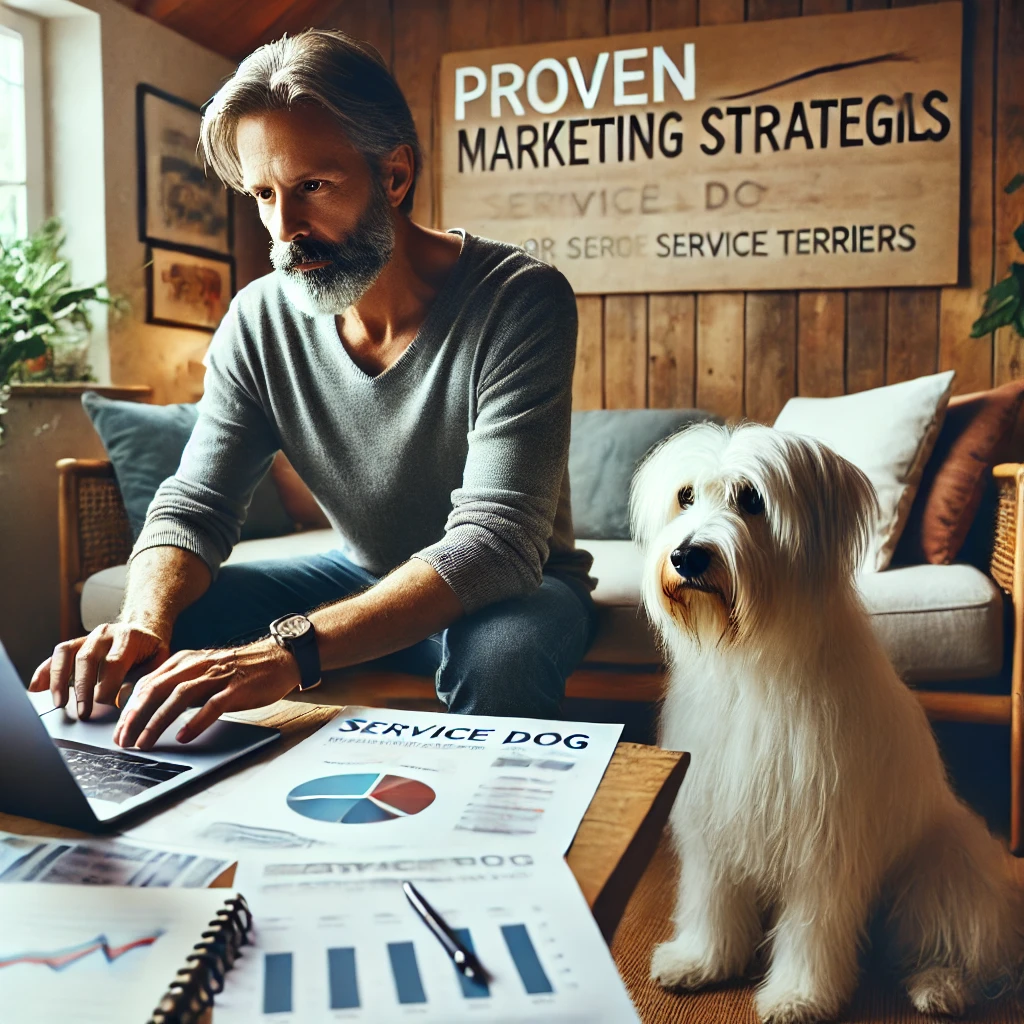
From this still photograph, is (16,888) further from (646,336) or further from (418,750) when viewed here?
(646,336)

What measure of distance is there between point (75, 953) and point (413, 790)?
0.83 feet

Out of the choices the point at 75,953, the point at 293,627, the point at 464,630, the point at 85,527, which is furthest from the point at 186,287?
the point at 75,953

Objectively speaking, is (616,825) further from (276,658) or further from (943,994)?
(943,994)

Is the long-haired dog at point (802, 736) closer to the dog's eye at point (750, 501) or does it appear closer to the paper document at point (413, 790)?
the dog's eye at point (750, 501)

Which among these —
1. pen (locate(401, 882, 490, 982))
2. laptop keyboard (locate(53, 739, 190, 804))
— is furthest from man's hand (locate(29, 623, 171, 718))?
pen (locate(401, 882, 490, 982))

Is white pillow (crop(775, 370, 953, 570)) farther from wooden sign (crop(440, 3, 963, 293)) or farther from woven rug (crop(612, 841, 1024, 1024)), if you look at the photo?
woven rug (crop(612, 841, 1024, 1024))

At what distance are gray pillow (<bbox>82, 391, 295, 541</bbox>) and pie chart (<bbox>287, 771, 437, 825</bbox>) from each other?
1.63 meters

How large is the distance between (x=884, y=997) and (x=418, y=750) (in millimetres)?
948

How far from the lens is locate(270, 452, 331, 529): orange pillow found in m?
2.73

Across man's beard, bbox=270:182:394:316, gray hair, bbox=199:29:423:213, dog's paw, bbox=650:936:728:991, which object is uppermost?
gray hair, bbox=199:29:423:213

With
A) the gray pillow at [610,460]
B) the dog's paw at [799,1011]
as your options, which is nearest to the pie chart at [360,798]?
the dog's paw at [799,1011]

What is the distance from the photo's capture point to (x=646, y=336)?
3.04 m

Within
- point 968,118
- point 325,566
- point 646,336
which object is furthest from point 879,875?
point 968,118

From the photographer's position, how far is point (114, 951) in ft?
1.60
